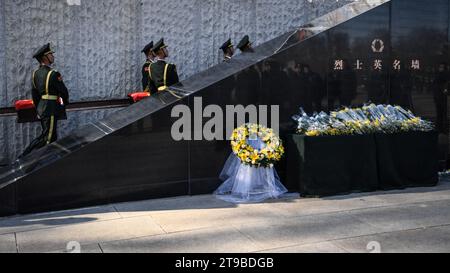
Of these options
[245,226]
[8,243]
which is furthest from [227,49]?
[8,243]

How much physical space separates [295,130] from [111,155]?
2.64 m

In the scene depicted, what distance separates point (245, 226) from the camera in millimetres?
5445

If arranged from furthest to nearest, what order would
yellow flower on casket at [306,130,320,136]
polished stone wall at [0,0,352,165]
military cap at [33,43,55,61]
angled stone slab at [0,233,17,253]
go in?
1. polished stone wall at [0,0,352,165]
2. military cap at [33,43,55,61]
3. yellow flower on casket at [306,130,320,136]
4. angled stone slab at [0,233,17,253]

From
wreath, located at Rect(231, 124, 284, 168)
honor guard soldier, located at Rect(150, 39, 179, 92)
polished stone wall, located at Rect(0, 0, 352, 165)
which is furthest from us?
polished stone wall, located at Rect(0, 0, 352, 165)

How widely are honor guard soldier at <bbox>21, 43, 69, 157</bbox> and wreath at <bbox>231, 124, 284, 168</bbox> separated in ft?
9.59

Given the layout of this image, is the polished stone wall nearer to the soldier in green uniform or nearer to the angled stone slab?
the soldier in green uniform

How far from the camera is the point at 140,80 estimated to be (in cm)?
980

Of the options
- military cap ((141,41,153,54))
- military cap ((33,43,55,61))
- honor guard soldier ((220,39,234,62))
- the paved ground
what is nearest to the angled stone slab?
the paved ground

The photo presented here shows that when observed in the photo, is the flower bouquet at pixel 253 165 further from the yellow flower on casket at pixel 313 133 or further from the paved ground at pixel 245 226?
the yellow flower on casket at pixel 313 133

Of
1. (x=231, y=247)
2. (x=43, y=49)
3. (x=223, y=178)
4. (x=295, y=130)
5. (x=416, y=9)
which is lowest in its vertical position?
(x=231, y=247)

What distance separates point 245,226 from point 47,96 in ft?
13.6

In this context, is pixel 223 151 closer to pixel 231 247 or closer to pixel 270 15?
pixel 231 247

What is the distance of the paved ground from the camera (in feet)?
15.7

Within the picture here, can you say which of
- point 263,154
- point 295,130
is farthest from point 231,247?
point 295,130
